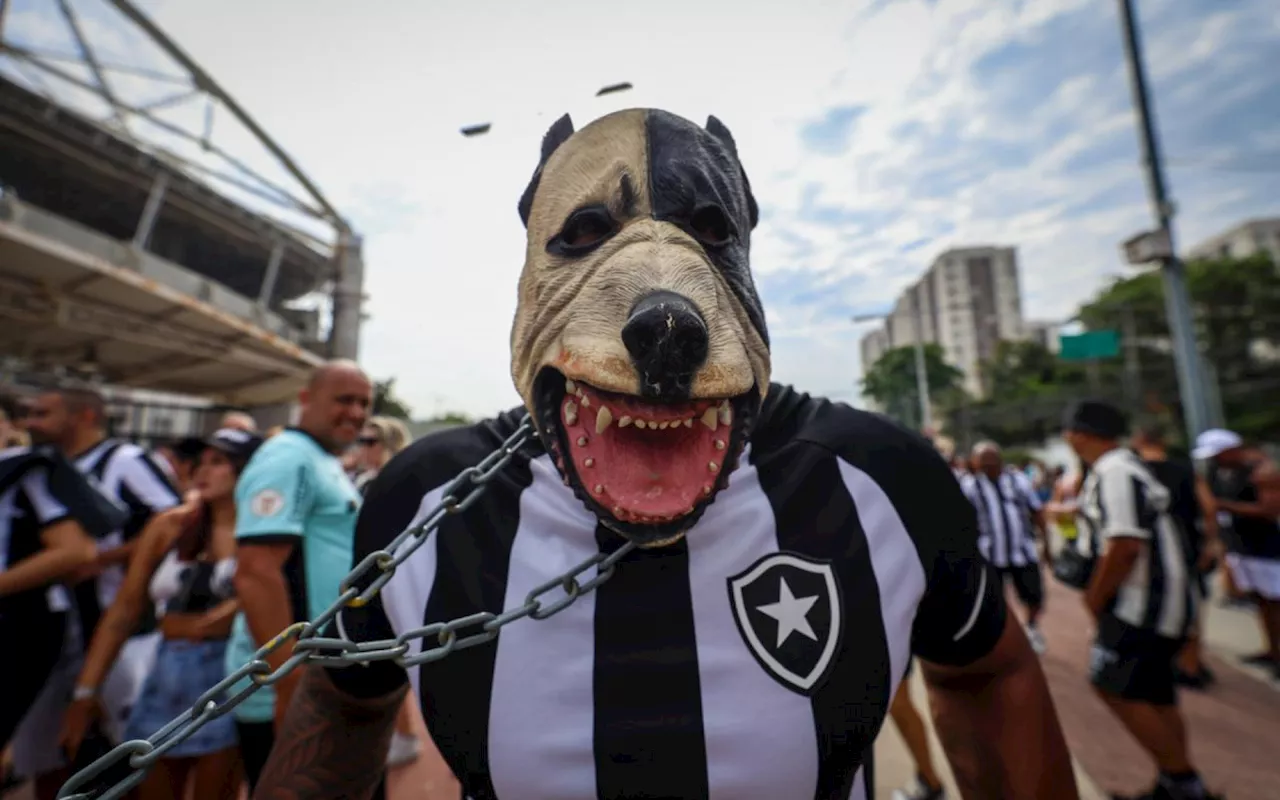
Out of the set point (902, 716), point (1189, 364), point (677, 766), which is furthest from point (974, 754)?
point (1189, 364)

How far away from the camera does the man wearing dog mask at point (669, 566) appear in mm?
1013

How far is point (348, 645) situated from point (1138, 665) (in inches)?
150

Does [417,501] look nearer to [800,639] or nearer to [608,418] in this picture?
[608,418]

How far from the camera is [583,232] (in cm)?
121

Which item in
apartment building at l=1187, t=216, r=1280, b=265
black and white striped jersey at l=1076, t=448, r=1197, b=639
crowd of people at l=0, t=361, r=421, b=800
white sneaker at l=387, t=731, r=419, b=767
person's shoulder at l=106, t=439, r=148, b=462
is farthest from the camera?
apartment building at l=1187, t=216, r=1280, b=265

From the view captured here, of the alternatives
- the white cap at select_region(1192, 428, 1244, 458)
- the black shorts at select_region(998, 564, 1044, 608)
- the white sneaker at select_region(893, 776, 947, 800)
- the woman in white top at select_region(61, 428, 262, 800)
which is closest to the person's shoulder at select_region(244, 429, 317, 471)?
the woman in white top at select_region(61, 428, 262, 800)

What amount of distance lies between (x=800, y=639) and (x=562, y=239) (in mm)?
844

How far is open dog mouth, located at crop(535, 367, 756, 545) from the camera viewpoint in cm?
101

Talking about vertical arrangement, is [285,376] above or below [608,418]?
above

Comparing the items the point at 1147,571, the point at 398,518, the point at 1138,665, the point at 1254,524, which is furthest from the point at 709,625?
the point at 1254,524

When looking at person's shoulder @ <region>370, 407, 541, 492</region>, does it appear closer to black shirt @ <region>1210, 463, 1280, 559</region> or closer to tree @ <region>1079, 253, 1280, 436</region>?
black shirt @ <region>1210, 463, 1280, 559</region>

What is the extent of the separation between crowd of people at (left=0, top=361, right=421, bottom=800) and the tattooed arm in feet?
3.75

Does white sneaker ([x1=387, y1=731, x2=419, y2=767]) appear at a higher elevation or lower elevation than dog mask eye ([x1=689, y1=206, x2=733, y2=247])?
lower

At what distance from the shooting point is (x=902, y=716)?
342 cm
